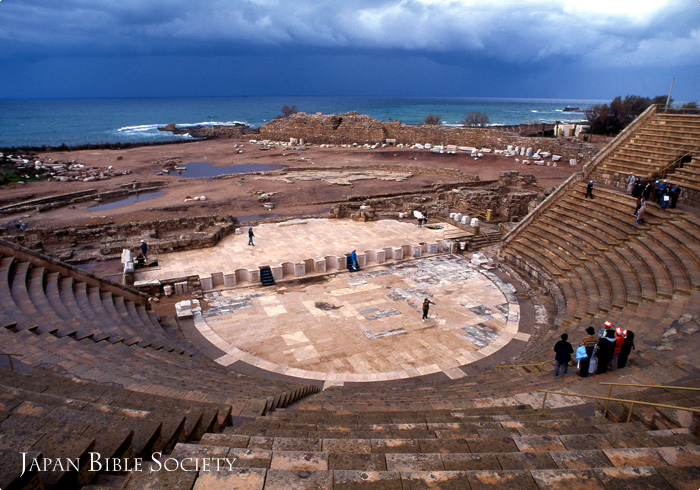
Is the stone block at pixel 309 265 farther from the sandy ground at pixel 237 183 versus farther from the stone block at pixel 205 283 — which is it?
the sandy ground at pixel 237 183

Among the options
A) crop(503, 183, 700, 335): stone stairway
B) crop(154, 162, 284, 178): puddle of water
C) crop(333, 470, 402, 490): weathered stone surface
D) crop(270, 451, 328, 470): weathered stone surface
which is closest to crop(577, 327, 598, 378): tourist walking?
crop(503, 183, 700, 335): stone stairway

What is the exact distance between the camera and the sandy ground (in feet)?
97.6

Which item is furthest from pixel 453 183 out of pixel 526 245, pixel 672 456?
pixel 672 456

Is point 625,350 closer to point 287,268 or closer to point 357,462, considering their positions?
point 357,462

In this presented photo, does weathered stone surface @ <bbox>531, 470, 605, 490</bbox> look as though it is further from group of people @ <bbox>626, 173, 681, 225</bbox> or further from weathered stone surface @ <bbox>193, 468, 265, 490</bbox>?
group of people @ <bbox>626, 173, 681, 225</bbox>

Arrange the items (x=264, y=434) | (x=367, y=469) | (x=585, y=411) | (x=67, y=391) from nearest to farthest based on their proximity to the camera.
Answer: (x=367, y=469) < (x=264, y=434) < (x=67, y=391) < (x=585, y=411)

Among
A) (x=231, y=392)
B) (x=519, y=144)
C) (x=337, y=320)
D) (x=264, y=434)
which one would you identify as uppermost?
(x=519, y=144)

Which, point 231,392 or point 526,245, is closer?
point 231,392

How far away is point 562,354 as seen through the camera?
9047 millimetres

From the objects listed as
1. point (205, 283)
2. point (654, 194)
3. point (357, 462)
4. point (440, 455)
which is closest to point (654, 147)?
point (654, 194)

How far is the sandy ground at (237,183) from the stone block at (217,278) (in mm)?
12572

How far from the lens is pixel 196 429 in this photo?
5.49 meters

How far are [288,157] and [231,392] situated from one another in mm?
50808

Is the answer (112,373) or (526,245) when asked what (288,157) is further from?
(112,373)
